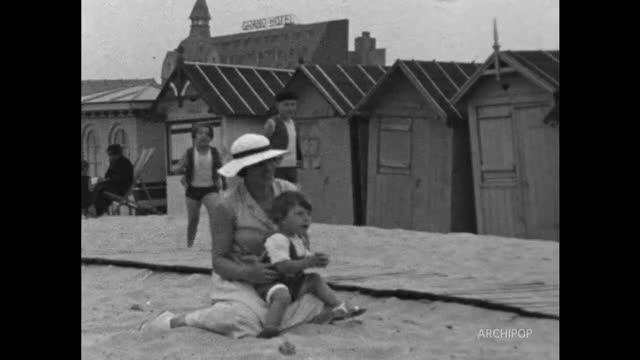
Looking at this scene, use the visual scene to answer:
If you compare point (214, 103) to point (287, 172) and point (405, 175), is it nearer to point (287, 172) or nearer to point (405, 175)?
point (405, 175)

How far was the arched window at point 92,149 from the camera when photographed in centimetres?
2998

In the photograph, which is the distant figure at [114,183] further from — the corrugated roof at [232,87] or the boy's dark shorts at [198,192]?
the boy's dark shorts at [198,192]

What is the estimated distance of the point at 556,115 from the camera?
1586 centimetres

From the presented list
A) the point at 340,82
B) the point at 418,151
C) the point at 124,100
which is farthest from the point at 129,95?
the point at 418,151

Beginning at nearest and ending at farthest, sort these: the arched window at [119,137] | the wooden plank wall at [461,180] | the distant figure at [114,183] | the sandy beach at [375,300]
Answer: the sandy beach at [375,300] < the wooden plank wall at [461,180] < the distant figure at [114,183] < the arched window at [119,137]

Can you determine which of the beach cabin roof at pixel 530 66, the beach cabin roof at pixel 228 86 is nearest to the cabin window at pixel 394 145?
the beach cabin roof at pixel 530 66

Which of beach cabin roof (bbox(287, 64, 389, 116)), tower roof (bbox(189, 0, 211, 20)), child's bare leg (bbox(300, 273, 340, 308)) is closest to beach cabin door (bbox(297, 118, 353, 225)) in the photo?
beach cabin roof (bbox(287, 64, 389, 116))

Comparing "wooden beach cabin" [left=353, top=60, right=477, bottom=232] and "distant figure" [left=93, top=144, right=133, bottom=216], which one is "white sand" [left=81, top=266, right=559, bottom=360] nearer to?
"wooden beach cabin" [left=353, top=60, right=477, bottom=232]

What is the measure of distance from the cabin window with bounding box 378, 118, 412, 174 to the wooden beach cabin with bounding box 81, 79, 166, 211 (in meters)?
9.05

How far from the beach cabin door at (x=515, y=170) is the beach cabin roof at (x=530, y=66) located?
1.54 feet

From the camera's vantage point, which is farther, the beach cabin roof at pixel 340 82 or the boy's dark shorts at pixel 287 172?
the beach cabin roof at pixel 340 82

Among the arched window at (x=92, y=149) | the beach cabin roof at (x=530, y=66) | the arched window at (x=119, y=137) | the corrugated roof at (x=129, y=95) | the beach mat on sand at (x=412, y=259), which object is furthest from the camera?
the arched window at (x=92, y=149)
